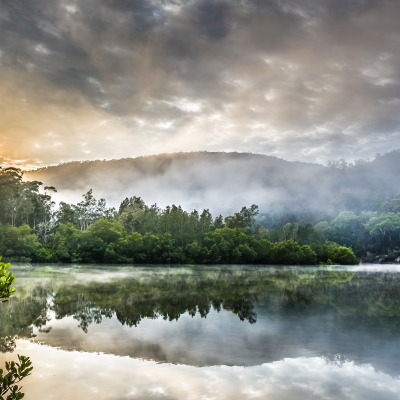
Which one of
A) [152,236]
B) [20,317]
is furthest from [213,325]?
[152,236]

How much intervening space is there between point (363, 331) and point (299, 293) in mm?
11806

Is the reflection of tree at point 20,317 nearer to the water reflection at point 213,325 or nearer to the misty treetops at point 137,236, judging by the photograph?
the water reflection at point 213,325

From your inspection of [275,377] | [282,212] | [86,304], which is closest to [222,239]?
[86,304]

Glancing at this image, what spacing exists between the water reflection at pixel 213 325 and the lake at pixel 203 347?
38 millimetres

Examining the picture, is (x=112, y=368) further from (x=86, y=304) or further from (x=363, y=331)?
(x=86, y=304)

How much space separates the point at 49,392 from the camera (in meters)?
8.32

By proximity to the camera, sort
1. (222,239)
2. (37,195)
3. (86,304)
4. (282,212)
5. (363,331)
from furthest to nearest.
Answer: (282,212) < (37,195) < (222,239) < (86,304) < (363,331)

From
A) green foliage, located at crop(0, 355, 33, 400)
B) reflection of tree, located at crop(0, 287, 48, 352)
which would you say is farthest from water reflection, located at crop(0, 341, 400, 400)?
green foliage, located at crop(0, 355, 33, 400)

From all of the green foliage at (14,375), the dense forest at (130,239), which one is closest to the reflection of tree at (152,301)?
the green foliage at (14,375)

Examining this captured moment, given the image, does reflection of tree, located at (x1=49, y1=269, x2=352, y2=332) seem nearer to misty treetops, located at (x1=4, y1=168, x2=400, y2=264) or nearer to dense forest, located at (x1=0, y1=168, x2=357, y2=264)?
dense forest, located at (x1=0, y1=168, x2=357, y2=264)

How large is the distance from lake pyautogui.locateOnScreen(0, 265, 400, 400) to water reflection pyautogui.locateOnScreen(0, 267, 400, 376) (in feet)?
0.13

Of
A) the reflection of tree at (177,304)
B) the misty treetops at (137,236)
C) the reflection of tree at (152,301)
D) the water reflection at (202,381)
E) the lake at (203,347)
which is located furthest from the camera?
the misty treetops at (137,236)

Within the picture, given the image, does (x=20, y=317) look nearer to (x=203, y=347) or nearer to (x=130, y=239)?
(x=203, y=347)

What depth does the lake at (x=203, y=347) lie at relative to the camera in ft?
28.2
